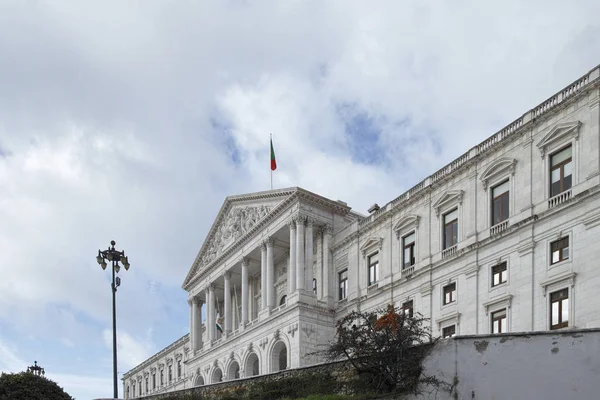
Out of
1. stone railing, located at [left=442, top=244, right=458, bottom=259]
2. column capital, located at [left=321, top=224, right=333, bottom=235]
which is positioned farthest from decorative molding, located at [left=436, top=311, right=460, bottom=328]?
column capital, located at [left=321, top=224, right=333, bottom=235]

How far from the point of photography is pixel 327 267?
49.2 metres

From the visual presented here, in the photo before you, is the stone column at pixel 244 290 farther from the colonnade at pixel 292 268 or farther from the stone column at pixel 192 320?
the stone column at pixel 192 320

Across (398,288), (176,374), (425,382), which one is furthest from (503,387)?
(176,374)

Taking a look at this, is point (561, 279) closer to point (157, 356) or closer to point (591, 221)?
Result: point (591, 221)

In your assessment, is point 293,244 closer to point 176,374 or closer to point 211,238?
point 211,238

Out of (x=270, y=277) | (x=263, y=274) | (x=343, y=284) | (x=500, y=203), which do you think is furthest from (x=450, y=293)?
(x=263, y=274)

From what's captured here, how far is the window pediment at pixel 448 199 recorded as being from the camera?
38062 millimetres

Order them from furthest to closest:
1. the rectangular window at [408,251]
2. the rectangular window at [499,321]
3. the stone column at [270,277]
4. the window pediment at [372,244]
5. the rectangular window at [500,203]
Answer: the stone column at [270,277] → the window pediment at [372,244] → the rectangular window at [408,251] → the rectangular window at [500,203] → the rectangular window at [499,321]

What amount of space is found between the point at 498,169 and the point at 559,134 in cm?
420

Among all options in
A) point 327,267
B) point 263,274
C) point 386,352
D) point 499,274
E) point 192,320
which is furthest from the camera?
point 192,320

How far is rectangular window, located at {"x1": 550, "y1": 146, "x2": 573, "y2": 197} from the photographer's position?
103 ft

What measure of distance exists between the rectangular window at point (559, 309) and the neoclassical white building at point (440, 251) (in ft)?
0.18

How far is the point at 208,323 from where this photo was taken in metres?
62.1

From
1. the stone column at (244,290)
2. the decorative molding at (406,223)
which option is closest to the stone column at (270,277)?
the stone column at (244,290)
